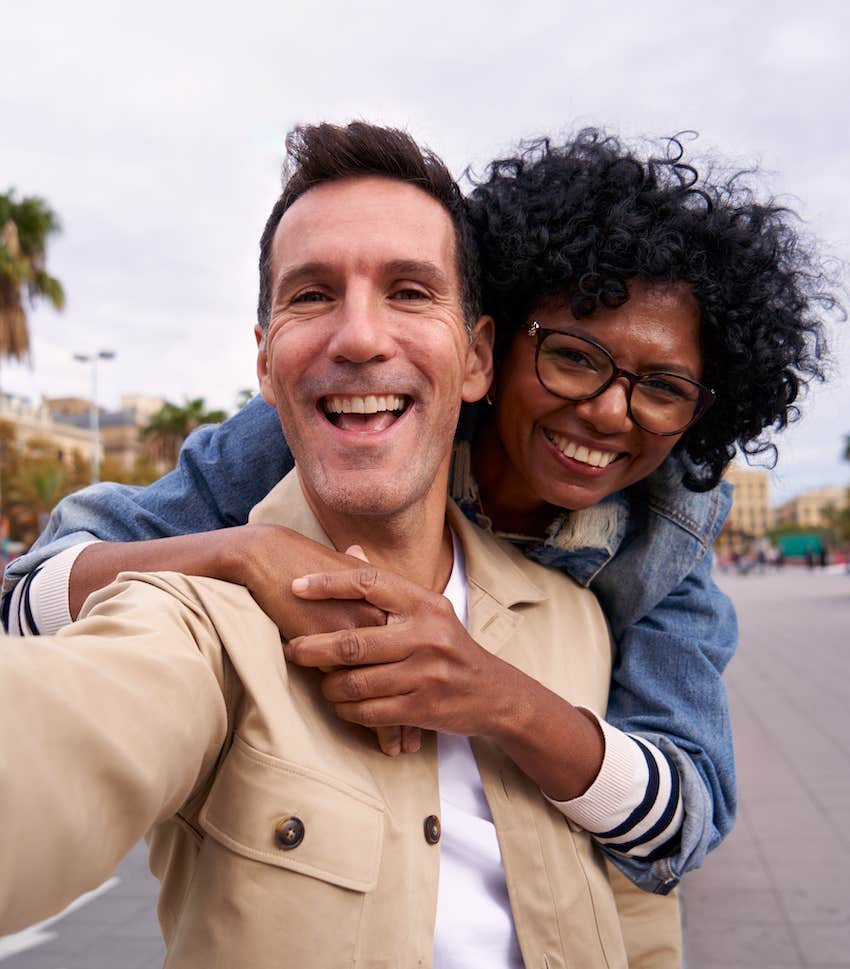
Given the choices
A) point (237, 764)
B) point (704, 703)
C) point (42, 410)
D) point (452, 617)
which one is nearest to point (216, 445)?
point (452, 617)

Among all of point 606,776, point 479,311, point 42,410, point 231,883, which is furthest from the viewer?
point 42,410

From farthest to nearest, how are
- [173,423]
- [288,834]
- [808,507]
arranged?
[808,507], [173,423], [288,834]

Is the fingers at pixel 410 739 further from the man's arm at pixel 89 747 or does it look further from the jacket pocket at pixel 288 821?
the man's arm at pixel 89 747

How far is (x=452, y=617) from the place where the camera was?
1.84 metres

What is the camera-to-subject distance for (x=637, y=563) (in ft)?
8.16

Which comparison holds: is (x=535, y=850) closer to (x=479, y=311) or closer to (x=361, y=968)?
(x=361, y=968)

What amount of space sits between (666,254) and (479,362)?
19.9 inches

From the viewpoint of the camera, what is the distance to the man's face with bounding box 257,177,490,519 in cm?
190

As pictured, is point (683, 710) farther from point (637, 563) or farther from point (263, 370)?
point (263, 370)

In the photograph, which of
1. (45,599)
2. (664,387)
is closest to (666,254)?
(664,387)

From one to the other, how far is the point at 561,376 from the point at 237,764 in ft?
4.20

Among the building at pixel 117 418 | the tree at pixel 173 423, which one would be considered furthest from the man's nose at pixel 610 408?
the building at pixel 117 418

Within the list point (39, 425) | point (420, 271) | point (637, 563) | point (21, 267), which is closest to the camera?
point (420, 271)

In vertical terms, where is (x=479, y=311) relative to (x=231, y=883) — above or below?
above
